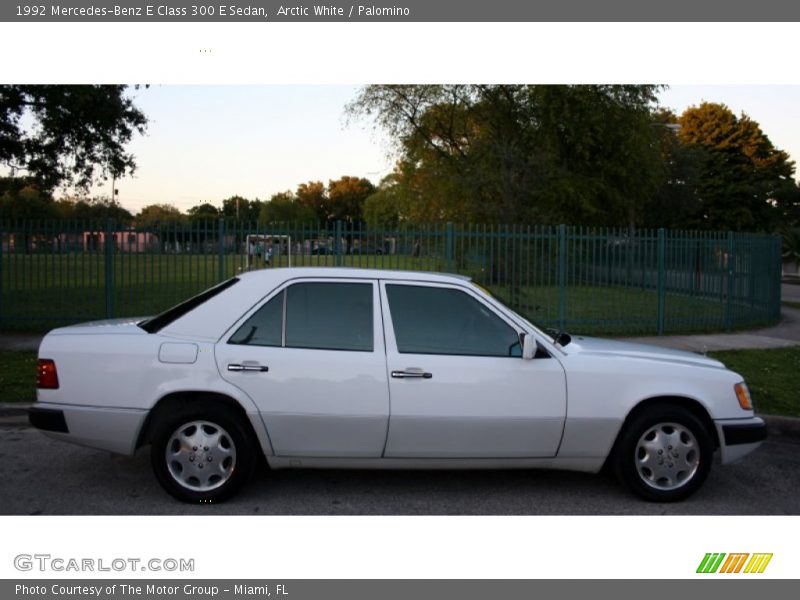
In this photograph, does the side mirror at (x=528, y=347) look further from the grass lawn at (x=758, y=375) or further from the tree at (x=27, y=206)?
the tree at (x=27, y=206)

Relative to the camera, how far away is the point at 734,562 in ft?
13.9

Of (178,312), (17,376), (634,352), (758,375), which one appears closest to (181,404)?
(178,312)

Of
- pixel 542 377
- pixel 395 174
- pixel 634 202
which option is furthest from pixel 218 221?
pixel 634 202

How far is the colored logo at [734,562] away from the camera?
13.7 ft

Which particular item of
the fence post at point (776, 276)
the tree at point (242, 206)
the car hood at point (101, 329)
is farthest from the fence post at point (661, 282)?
the tree at point (242, 206)

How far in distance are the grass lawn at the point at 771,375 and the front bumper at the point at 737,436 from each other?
277 cm

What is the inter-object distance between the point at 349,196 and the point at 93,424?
9825 cm

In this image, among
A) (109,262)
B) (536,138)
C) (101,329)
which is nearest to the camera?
(101,329)

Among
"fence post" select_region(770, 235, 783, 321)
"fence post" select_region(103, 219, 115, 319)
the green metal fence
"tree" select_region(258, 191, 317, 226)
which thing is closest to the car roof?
the green metal fence

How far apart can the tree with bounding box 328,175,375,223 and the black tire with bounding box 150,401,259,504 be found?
316 feet

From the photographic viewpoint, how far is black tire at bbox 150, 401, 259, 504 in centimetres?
480

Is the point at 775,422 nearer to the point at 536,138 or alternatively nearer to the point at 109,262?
the point at 109,262

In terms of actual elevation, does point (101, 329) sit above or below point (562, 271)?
below

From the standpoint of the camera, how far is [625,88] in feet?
88.8
